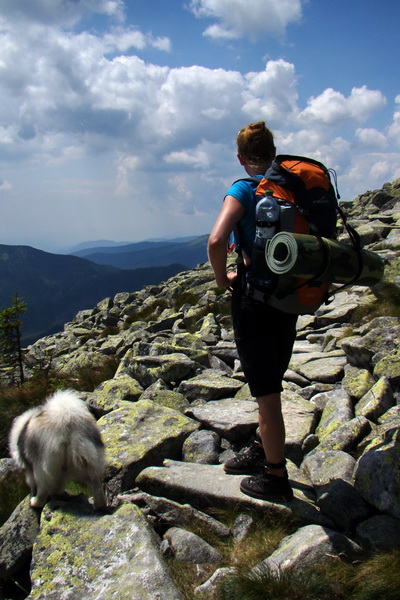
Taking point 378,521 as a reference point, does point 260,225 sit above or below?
above

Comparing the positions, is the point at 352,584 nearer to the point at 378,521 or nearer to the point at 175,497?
the point at 378,521

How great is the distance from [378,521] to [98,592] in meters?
2.40

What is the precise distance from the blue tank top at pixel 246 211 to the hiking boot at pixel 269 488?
2.20m

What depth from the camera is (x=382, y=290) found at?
1082 cm

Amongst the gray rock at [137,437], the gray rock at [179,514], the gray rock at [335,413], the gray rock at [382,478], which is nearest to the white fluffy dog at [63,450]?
the gray rock at [179,514]

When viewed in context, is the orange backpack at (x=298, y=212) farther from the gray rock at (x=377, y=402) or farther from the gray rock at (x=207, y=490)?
the gray rock at (x=377, y=402)

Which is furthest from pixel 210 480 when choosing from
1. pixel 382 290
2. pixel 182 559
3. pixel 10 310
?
pixel 10 310

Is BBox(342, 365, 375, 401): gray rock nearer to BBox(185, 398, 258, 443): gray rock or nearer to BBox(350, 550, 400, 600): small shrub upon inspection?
BBox(185, 398, 258, 443): gray rock

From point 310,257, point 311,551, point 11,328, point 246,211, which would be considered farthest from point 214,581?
point 11,328

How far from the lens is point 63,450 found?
423 cm

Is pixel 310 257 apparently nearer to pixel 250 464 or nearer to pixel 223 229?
pixel 223 229

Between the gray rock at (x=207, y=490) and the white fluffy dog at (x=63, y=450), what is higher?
the white fluffy dog at (x=63, y=450)

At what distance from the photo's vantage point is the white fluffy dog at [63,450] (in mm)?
4219

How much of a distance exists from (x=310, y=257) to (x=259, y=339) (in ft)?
3.12
